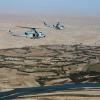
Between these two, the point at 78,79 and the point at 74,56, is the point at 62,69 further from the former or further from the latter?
the point at 74,56

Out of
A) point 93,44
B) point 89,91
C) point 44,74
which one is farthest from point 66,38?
point 89,91

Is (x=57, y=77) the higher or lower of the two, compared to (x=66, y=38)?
lower

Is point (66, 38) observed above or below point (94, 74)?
above

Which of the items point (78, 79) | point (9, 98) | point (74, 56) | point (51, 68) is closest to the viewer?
point (9, 98)

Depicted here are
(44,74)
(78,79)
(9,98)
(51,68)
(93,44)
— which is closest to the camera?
(9,98)

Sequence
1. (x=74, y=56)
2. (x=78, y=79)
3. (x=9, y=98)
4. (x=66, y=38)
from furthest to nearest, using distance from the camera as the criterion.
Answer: (x=66, y=38), (x=74, y=56), (x=78, y=79), (x=9, y=98)

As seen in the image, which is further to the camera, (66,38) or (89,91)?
(66,38)

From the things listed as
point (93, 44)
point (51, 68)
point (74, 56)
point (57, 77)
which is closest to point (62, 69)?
point (51, 68)

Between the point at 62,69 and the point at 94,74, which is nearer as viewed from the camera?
the point at 94,74

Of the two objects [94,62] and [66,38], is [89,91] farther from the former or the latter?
[66,38]
